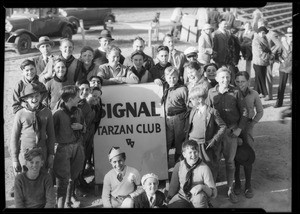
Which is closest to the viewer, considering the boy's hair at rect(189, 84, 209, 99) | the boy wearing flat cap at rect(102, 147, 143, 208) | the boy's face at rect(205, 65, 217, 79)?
the boy wearing flat cap at rect(102, 147, 143, 208)

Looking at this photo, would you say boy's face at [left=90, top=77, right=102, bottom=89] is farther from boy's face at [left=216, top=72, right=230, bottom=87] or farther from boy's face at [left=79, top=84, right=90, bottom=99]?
boy's face at [left=216, top=72, right=230, bottom=87]

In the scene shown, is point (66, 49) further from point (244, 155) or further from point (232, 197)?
point (232, 197)

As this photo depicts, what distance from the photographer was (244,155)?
20.0 feet

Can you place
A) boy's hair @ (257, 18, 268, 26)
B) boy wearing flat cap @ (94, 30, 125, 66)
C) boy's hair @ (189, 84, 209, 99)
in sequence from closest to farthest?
boy's hair @ (189, 84, 209, 99) → boy wearing flat cap @ (94, 30, 125, 66) → boy's hair @ (257, 18, 268, 26)

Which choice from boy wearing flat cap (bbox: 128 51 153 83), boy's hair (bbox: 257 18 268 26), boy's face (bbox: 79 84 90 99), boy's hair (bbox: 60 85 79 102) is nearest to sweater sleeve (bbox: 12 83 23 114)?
boy's hair (bbox: 60 85 79 102)

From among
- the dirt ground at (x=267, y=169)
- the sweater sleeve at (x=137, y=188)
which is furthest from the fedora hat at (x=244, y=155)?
the sweater sleeve at (x=137, y=188)

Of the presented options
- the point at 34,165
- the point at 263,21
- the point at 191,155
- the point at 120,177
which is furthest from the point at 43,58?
the point at 263,21

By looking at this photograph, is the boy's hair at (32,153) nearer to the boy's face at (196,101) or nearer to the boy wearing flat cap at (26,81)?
the boy wearing flat cap at (26,81)

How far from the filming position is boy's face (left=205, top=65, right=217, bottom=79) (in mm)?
6660

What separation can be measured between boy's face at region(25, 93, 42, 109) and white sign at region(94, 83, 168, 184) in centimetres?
105

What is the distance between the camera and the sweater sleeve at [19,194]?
17.3 ft

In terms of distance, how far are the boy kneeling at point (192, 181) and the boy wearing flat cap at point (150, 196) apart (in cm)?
23

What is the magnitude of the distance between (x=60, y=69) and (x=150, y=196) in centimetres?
207

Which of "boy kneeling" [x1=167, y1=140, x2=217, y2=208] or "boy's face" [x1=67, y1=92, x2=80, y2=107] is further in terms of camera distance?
"boy's face" [x1=67, y1=92, x2=80, y2=107]
